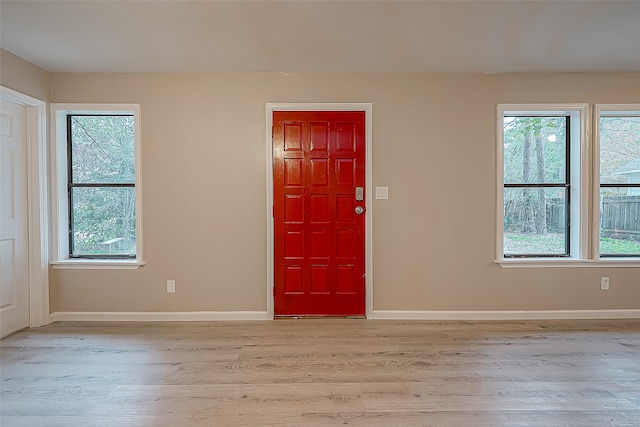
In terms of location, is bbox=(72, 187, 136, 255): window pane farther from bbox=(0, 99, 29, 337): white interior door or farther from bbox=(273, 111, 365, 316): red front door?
bbox=(273, 111, 365, 316): red front door

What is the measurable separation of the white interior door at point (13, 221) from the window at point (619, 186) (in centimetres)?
528

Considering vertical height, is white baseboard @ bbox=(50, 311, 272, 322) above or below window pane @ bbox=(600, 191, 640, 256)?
below

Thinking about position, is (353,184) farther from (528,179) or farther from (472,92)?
(528,179)

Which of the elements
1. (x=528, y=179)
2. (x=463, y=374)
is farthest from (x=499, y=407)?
(x=528, y=179)

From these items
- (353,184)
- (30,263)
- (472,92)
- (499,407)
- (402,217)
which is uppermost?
(472,92)

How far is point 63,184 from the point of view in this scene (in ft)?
11.4

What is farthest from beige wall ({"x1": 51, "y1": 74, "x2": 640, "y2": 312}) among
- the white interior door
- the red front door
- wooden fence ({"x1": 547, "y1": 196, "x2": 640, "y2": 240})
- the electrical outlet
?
wooden fence ({"x1": 547, "y1": 196, "x2": 640, "y2": 240})

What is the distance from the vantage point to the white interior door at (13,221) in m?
3.00

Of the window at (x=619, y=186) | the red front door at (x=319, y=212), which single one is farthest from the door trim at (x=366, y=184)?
the window at (x=619, y=186)

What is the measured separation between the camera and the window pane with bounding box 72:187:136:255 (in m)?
3.52

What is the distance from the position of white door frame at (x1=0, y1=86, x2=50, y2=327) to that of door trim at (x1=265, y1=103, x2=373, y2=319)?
6.57 feet

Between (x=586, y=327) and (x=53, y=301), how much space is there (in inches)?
190

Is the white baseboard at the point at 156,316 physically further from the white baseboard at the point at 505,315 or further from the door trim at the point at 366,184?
the white baseboard at the point at 505,315

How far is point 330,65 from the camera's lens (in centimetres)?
318
